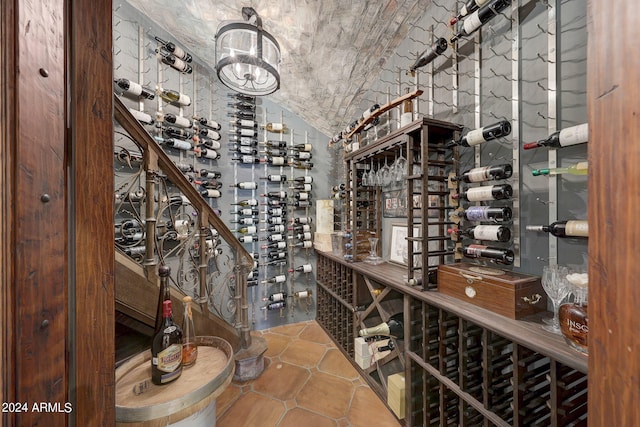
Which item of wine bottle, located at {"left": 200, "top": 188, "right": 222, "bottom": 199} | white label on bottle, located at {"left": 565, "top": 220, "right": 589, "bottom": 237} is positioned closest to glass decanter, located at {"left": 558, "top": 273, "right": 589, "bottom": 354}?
white label on bottle, located at {"left": 565, "top": 220, "right": 589, "bottom": 237}

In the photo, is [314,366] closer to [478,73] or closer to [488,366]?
[488,366]

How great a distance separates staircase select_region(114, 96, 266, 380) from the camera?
126 centimetres

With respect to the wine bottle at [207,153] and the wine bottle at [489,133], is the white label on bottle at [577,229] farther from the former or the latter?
the wine bottle at [207,153]

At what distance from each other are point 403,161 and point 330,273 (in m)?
1.49

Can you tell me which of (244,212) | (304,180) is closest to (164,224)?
(244,212)

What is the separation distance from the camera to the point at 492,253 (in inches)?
46.8

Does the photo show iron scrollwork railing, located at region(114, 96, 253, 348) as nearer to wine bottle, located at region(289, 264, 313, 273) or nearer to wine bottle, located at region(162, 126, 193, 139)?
wine bottle, located at region(162, 126, 193, 139)

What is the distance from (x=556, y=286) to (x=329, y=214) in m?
2.13

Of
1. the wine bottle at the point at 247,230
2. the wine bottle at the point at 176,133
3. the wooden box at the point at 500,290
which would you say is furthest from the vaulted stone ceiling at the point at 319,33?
the wooden box at the point at 500,290

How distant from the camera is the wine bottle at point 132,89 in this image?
6.21ft

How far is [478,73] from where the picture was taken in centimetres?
139

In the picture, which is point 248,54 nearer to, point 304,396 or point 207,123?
point 207,123

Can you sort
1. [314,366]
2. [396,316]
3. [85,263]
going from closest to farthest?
[85,263] → [396,316] → [314,366]

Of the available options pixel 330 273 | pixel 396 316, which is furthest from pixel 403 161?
pixel 330 273
